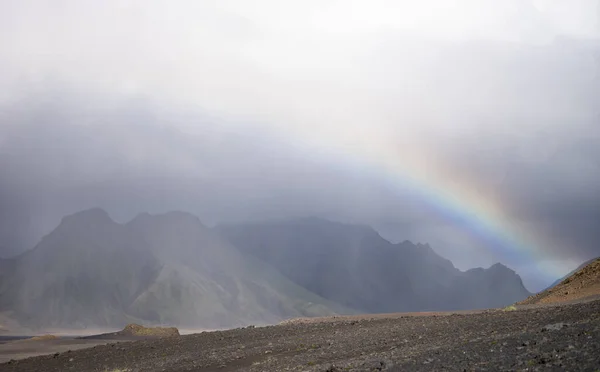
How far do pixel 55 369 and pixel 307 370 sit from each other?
1140 inches

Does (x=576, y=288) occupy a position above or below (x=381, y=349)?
above

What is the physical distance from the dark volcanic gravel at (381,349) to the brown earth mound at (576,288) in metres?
21.8

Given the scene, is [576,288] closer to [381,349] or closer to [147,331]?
[381,349]

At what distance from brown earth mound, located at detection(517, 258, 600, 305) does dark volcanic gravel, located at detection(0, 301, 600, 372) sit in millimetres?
21768

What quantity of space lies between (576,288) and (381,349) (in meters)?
40.4

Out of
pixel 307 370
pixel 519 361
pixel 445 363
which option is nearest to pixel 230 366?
pixel 307 370

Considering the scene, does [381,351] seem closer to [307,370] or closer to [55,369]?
[307,370]

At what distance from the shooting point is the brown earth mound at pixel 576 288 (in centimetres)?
5975

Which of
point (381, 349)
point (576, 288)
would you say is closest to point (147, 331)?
point (576, 288)

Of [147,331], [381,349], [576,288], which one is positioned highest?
[147,331]

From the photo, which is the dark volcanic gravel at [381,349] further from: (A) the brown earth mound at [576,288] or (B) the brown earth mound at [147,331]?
(B) the brown earth mound at [147,331]

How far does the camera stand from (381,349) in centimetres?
3241

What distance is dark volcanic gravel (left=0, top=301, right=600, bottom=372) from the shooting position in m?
21.7

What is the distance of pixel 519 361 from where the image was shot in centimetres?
2053
